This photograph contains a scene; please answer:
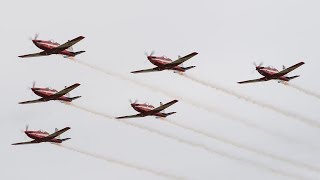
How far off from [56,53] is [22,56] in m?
5.56

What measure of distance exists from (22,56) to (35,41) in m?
3.19

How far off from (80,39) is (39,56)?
350 inches

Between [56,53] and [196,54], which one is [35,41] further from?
[196,54]

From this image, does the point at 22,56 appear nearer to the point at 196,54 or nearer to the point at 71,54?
the point at 71,54

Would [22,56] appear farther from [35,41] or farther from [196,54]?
[196,54]

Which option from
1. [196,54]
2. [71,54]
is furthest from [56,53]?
[196,54]

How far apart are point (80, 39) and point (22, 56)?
34.2ft

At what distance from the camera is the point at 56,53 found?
199 metres

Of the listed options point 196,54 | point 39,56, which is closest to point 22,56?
point 39,56

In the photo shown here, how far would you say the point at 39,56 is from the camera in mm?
199000

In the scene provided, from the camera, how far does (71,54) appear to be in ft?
653

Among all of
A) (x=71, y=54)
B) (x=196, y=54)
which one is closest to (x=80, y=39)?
(x=71, y=54)

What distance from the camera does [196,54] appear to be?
19738cm

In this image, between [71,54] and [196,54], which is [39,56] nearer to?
[71,54]
